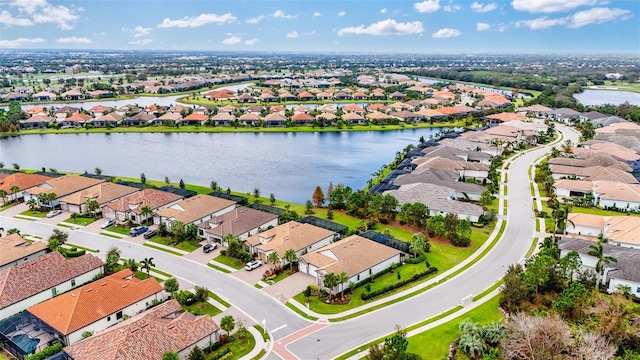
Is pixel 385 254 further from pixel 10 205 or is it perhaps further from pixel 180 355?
pixel 10 205

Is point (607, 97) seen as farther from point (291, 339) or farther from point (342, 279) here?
point (291, 339)

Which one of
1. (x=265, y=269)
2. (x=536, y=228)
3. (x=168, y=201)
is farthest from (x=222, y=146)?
(x=536, y=228)

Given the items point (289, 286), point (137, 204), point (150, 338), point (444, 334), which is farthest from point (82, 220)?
point (444, 334)

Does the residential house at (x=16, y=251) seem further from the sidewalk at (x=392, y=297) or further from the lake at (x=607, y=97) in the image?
the lake at (x=607, y=97)

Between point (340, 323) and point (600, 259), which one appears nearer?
point (340, 323)

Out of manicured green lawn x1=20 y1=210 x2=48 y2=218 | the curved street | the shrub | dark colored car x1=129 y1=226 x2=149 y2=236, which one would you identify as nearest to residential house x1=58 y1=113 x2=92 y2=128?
manicured green lawn x1=20 y1=210 x2=48 y2=218

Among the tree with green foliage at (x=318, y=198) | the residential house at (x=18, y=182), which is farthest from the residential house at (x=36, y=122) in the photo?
the tree with green foliage at (x=318, y=198)

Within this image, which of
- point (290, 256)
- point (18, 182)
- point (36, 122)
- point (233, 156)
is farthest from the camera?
point (36, 122)
